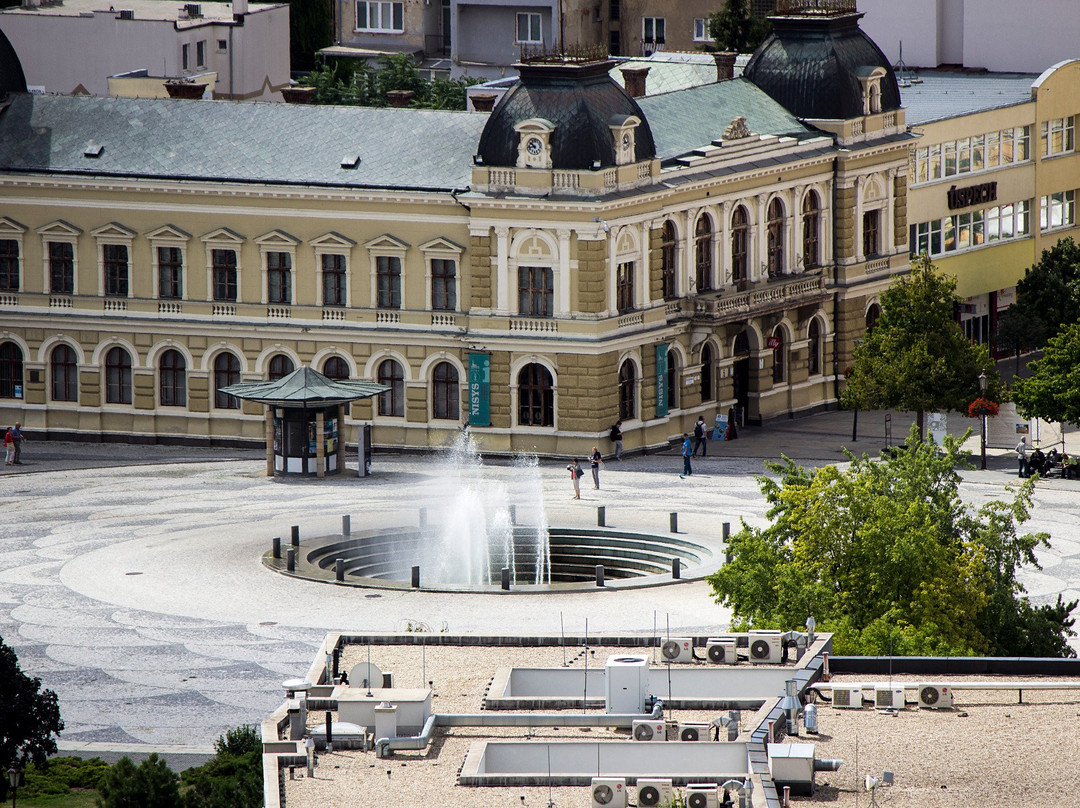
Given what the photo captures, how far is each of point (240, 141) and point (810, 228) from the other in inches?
904

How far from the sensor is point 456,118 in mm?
100250

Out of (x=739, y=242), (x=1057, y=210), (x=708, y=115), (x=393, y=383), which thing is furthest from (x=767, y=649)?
(x=1057, y=210)

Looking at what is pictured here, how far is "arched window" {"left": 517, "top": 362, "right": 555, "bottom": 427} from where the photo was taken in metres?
97.2

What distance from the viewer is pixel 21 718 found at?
191 feet

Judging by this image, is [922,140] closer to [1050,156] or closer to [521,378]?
[1050,156]

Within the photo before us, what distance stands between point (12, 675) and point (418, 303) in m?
41.6

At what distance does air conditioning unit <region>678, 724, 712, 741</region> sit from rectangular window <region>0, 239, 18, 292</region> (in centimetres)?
5961

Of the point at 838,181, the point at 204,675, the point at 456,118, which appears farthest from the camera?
the point at 838,181

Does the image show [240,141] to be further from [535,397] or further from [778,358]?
[778,358]

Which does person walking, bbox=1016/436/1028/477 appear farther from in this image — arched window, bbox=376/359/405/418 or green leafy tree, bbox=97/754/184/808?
green leafy tree, bbox=97/754/184/808

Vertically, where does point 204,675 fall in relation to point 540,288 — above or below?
below

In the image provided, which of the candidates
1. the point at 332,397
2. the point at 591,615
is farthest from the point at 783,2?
the point at 591,615

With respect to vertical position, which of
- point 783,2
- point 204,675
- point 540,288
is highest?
point 783,2

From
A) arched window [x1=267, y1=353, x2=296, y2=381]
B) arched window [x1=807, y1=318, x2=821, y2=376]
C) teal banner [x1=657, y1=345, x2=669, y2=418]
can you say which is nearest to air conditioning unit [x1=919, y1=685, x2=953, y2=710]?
teal banner [x1=657, y1=345, x2=669, y2=418]
